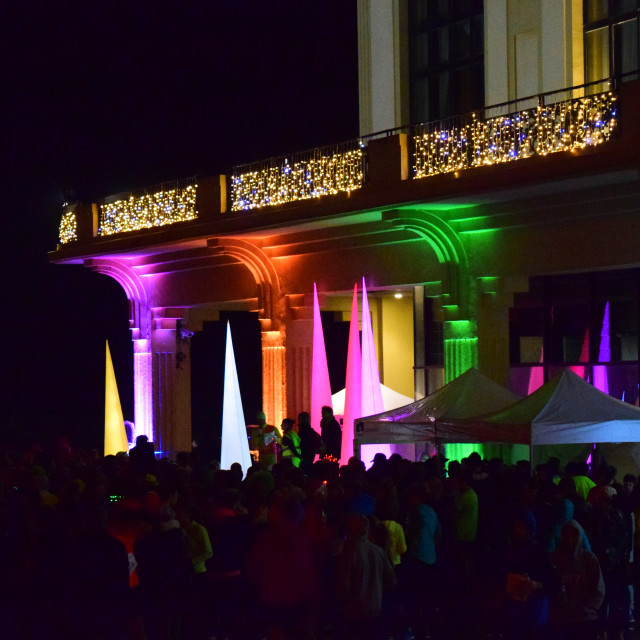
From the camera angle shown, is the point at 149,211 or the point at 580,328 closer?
the point at 580,328

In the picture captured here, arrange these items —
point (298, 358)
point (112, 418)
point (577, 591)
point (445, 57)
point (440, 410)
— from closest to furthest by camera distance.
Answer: point (577, 591)
point (440, 410)
point (445, 57)
point (112, 418)
point (298, 358)

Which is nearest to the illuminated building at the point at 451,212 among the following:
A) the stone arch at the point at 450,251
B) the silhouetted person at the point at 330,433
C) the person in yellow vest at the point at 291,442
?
the stone arch at the point at 450,251

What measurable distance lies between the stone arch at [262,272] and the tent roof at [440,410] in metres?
6.93

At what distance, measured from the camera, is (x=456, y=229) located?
738 inches

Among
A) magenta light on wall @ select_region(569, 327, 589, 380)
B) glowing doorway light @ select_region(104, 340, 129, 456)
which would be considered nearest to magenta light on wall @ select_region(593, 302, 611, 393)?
magenta light on wall @ select_region(569, 327, 589, 380)

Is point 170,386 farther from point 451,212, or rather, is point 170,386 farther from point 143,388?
point 451,212

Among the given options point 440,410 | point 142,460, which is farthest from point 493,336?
point 142,460

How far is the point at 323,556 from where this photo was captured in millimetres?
10031

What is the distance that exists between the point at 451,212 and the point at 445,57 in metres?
3.76

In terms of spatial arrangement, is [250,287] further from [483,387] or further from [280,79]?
[483,387]

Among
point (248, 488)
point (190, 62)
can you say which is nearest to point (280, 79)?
point (190, 62)

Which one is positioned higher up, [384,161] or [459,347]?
[384,161]

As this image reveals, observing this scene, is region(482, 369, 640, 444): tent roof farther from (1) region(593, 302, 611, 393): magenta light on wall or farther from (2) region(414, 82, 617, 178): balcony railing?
(1) region(593, 302, 611, 393): magenta light on wall

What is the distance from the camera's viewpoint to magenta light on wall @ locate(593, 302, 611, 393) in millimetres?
18703
